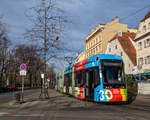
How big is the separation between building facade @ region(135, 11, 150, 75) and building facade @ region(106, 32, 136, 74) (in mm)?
4404

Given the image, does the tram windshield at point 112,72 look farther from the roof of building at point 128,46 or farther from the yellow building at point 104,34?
the yellow building at point 104,34

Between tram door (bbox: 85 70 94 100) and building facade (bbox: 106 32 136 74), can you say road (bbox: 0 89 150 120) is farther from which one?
building facade (bbox: 106 32 136 74)

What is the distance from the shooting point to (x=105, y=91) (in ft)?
39.7

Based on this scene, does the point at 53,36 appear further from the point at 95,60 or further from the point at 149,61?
the point at 149,61

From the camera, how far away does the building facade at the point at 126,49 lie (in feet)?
127

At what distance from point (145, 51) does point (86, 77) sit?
19.6 m

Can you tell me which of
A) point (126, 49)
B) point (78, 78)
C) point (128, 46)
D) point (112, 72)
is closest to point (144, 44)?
point (126, 49)

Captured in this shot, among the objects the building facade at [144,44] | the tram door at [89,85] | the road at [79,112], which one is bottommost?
the road at [79,112]

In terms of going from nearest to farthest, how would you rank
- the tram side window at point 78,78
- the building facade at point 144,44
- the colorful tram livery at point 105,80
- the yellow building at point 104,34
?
1. the colorful tram livery at point 105,80
2. the tram side window at point 78,78
3. the building facade at point 144,44
4. the yellow building at point 104,34

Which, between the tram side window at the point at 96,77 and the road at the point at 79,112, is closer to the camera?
the road at the point at 79,112

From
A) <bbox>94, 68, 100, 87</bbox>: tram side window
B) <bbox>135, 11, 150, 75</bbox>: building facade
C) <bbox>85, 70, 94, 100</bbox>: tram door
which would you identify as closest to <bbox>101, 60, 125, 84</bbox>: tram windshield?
<bbox>94, 68, 100, 87</bbox>: tram side window

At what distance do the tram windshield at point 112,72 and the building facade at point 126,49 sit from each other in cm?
2447

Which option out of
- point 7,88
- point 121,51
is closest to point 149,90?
point 121,51

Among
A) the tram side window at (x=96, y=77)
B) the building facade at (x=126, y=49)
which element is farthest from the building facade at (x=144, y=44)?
the tram side window at (x=96, y=77)
